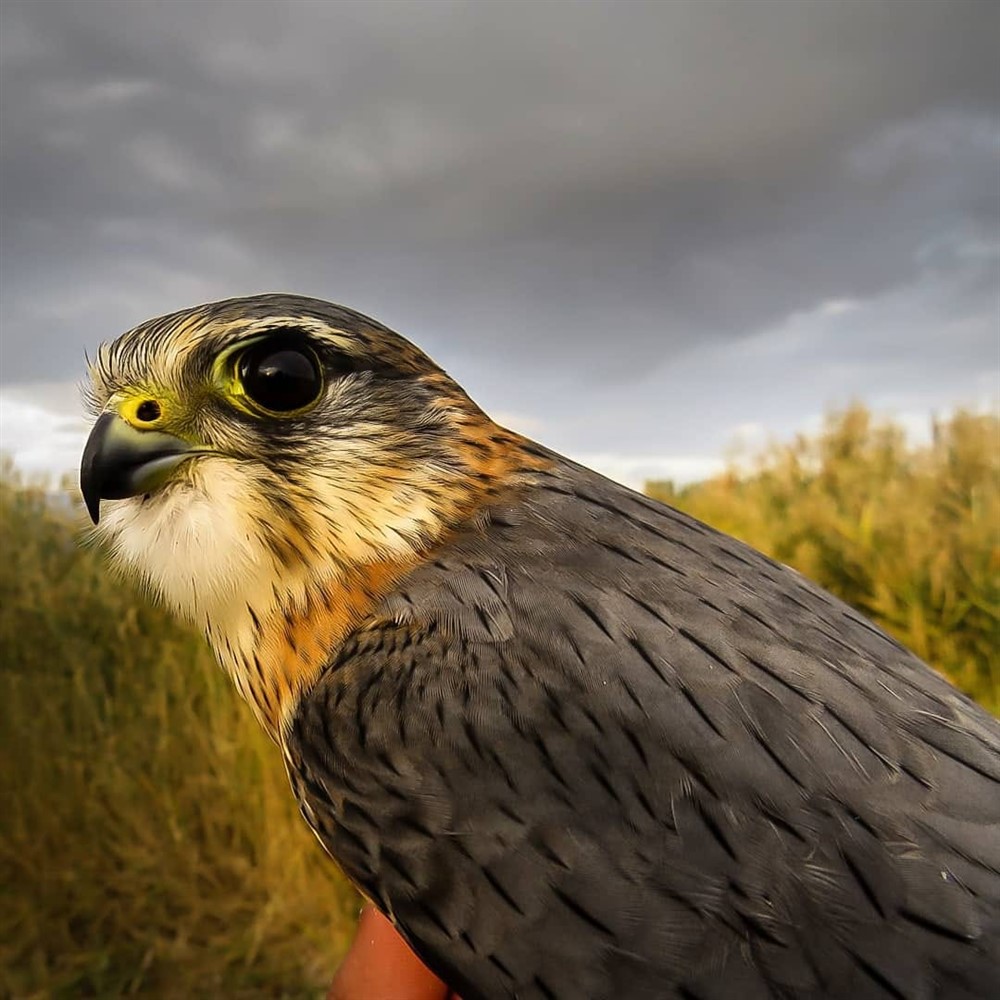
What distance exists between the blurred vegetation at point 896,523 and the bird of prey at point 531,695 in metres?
1.73

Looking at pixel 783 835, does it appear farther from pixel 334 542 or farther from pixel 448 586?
pixel 334 542

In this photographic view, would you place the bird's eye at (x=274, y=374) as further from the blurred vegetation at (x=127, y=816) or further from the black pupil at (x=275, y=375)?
the blurred vegetation at (x=127, y=816)

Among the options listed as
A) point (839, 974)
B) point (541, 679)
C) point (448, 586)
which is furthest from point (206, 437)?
point (839, 974)

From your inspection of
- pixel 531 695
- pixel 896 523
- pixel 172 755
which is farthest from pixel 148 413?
pixel 896 523

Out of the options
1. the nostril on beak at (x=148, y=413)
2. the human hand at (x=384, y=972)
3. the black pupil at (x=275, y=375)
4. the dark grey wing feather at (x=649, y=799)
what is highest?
the black pupil at (x=275, y=375)

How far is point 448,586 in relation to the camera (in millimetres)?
1374

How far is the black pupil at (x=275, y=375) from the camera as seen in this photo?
1409 millimetres

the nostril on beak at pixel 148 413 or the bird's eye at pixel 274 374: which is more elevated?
the bird's eye at pixel 274 374

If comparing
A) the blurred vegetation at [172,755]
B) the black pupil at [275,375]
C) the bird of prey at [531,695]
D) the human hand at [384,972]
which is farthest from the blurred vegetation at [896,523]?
the black pupil at [275,375]

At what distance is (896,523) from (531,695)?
8.42 ft

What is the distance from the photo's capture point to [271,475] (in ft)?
4.68

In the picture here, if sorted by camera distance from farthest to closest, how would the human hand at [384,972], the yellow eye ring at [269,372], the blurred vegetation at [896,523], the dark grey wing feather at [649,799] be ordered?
the blurred vegetation at [896,523] < the human hand at [384,972] < the yellow eye ring at [269,372] < the dark grey wing feather at [649,799]

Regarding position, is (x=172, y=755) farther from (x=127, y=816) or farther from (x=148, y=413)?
(x=148, y=413)

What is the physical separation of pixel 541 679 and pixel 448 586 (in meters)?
0.24
